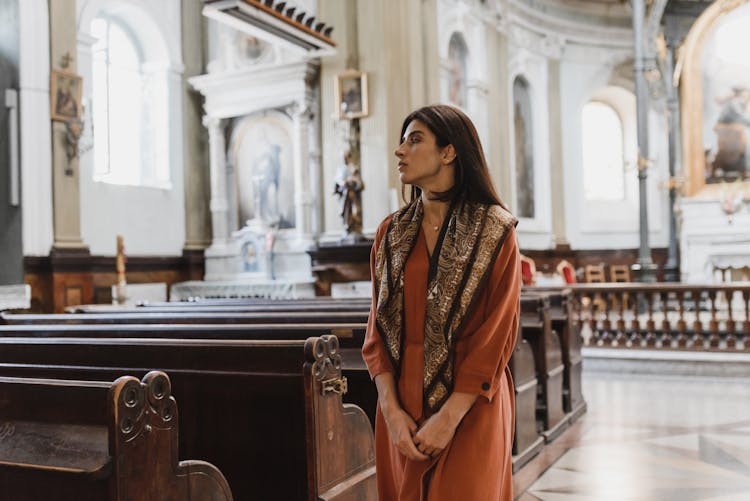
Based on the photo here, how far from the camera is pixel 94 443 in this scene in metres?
1.82

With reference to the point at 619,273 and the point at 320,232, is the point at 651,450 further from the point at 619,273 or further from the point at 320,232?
the point at 619,273

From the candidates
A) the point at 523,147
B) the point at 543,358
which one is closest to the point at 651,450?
the point at 543,358

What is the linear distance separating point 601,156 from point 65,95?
11499 mm

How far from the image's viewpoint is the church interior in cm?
272

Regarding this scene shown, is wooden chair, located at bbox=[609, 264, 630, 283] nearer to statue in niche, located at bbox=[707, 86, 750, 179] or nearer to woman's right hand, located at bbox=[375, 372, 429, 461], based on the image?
statue in niche, located at bbox=[707, 86, 750, 179]

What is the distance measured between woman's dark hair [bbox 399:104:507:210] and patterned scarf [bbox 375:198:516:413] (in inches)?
1.3

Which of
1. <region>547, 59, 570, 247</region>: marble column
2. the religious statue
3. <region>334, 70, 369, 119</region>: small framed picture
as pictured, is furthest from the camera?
<region>547, 59, 570, 247</region>: marble column

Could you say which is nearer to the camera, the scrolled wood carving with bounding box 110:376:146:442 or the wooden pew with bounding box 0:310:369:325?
the scrolled wood carving with bounding box 110:376:146:442

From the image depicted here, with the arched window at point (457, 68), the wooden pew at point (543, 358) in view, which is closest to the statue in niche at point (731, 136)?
the arched window at point (457, 68)

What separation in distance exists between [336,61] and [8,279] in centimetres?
486

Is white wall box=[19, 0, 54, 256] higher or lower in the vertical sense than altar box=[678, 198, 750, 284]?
higher

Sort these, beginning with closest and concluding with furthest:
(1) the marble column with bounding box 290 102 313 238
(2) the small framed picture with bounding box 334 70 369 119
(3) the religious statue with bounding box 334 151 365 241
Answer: (3) the religious statue with bounding box 334 151 365 241 < (2) the small framed picture with bounding box 334 70 369 119 < (1) the marble column with bounding box 290 102 313 238

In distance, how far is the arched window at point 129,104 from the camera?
33.4 ft

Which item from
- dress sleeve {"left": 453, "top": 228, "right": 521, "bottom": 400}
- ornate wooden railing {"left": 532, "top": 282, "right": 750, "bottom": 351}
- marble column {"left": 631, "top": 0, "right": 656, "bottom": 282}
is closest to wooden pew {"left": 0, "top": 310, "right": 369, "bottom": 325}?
dress sleeve {"left": 453, "top": 228, "right": 521, "bottom": 400}
